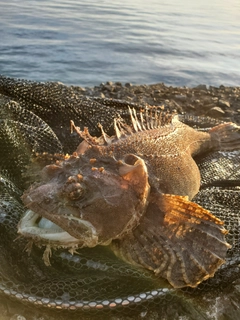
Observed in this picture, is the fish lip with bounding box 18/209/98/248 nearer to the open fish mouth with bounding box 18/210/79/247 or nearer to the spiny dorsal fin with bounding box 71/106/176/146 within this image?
the open fish mouth with bounding box 18/210/79/247

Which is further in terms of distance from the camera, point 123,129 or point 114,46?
point 114,46

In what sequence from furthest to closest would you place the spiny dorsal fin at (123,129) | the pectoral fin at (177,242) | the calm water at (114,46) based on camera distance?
the calm water at (114,46) → the spiny dorsal fin at (123,129) → the pectoral fin at (177,242)

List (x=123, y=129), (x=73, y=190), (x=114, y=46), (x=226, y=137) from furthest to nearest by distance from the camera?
(x=114, y=46) < (x=226, y=137) < (x=123, y=129) < (x=73, y=190)

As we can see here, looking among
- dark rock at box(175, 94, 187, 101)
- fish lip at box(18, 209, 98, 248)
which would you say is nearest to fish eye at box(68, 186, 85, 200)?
fish lip at box(18, 209, 98, 248)

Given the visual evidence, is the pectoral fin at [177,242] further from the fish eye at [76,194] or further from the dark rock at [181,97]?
the dark rock at [181,97]

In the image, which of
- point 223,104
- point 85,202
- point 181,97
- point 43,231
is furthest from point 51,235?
point 181,97

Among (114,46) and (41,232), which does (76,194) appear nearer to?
(41,232)

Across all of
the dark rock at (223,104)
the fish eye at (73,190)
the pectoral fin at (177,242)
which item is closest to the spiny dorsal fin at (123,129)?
the fish eye at (73,190)

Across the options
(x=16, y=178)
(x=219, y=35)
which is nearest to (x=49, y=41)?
(x=219, y=35)
